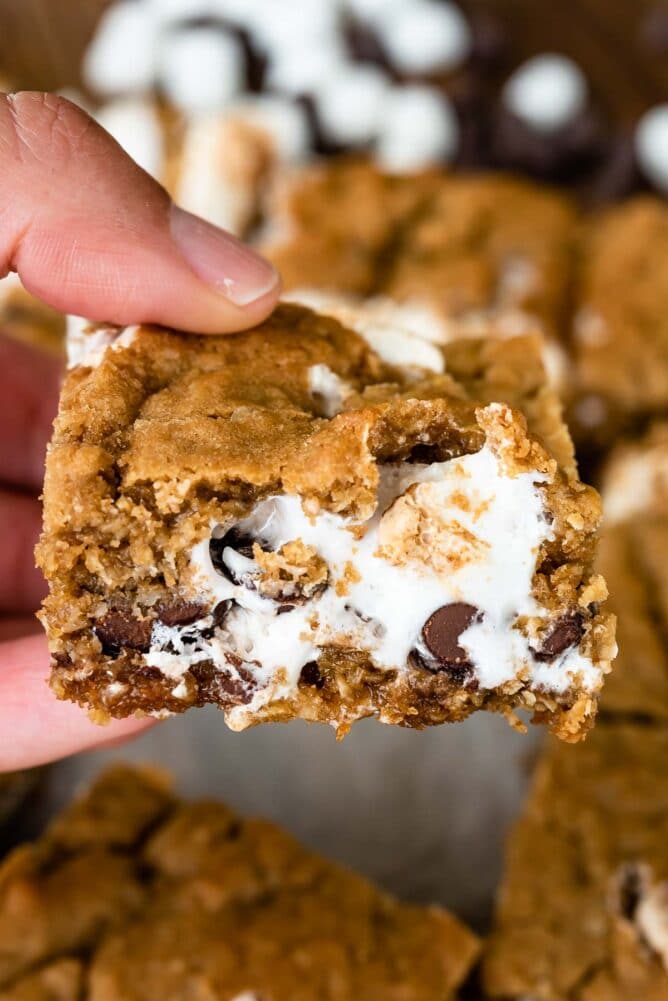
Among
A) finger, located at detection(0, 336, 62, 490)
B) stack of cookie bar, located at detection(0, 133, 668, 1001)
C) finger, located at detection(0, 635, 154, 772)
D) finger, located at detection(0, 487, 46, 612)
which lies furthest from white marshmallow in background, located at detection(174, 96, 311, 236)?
finger, located at detection(0, 635, 154, 772)

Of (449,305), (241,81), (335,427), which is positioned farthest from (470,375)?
(241,81)

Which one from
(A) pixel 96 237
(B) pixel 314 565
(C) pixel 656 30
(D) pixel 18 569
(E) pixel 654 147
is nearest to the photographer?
(B) pixel 314 565

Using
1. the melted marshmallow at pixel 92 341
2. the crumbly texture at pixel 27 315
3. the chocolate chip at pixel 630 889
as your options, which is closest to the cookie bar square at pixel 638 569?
the chocolate chip at pixel 630 889

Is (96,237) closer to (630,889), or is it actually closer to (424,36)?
(630,889)

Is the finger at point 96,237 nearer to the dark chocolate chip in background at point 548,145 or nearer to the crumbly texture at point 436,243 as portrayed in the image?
the crumbly texture at point 436,243

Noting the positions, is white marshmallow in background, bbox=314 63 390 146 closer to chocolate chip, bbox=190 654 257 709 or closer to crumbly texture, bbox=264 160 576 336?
crumbly texture, bbox=264 160 576 336

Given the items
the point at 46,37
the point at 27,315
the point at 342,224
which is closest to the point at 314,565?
the point at 342,224
